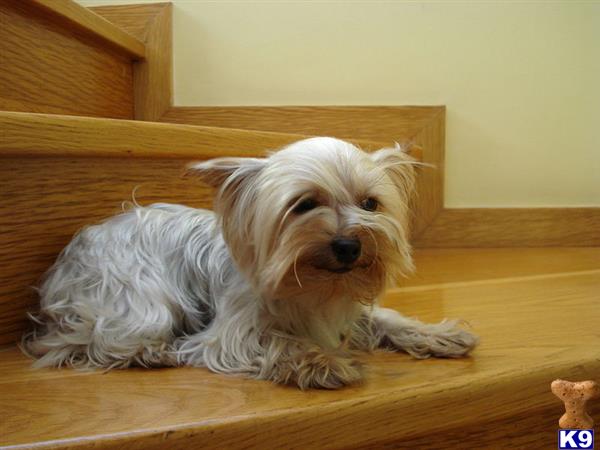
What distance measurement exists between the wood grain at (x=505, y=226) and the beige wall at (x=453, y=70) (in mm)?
49

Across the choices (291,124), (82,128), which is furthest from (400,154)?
(291,124)

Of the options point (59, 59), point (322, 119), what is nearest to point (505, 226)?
point (322, 119)

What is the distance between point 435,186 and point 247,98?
69cm

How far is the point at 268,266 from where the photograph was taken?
1.01m

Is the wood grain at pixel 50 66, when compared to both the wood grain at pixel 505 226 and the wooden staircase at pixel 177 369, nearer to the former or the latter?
the wooden staircase at pixel 177 369

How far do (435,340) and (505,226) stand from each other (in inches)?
47.6

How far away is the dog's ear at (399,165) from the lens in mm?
1144

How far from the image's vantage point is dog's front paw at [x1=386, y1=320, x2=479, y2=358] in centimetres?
108

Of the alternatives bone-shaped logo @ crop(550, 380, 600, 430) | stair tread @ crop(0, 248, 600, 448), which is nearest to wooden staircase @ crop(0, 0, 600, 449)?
stair tread @ crop(0, 248, 600, 448)

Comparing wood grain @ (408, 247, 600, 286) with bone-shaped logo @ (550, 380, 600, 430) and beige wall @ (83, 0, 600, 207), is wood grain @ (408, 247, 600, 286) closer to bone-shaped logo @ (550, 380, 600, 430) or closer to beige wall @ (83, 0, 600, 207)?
beige wall @ (83, 0, 600, 207)

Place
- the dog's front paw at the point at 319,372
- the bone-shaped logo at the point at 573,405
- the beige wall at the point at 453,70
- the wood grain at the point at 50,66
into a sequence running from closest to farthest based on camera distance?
the bone-shaped logo at the point at 573,405 → the dog's front paw at the point at 319,372 → the wood grain at the point at 50,66 → the beige wall at the point at 453,70

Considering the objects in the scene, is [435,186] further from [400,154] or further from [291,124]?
[400,154]

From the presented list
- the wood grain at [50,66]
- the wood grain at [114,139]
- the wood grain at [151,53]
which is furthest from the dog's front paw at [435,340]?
the wood grain at [151,53]

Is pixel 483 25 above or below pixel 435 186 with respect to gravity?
above
